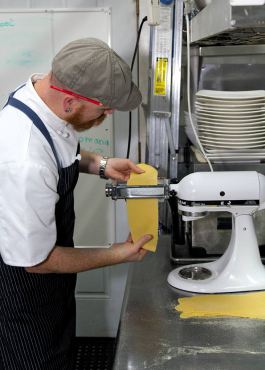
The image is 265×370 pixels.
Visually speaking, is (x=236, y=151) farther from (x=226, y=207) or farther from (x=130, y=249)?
(x=130, y=249)

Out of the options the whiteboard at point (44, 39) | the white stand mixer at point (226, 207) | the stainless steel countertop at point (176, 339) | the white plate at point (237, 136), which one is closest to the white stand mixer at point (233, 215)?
the white stand mixer at point (226, 207)

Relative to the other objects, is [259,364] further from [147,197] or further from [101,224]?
[101,224]

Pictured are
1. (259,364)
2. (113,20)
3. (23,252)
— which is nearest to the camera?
(259,364)

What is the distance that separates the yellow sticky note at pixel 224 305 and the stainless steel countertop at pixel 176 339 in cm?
2

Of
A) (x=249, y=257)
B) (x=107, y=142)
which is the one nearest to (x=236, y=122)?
(x=249, y=257)

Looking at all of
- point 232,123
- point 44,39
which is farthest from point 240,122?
point 44,39

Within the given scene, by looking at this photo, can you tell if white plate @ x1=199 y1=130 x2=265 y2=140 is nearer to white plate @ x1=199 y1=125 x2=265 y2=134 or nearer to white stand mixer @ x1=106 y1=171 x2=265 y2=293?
white plate @ x1=199 y1=125 x2=265 y2=134

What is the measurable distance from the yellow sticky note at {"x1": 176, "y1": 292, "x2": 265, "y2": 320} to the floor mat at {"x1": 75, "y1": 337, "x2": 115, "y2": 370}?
3.59 feet

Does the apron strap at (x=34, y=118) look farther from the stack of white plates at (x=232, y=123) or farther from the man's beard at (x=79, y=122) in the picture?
the stack of white plates at (x=232, y=123)

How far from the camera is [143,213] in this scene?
115 cm

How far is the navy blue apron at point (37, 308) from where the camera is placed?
1199 millimetres

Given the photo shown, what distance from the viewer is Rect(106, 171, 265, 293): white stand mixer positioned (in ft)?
3.77

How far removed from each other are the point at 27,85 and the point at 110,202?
1.05 metres

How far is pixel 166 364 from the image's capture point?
3.04 ft
